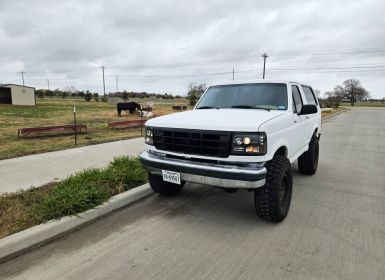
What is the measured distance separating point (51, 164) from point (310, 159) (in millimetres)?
5550

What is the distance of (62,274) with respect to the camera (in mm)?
2824

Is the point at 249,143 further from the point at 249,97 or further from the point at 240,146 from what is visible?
the point at 249,97

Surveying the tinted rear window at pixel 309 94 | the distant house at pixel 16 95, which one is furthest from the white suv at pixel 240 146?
the distant house at pixel 16 95

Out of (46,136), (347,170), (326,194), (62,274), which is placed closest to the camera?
(62,274)

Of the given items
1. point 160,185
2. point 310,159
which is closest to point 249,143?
point 160,185

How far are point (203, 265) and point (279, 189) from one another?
1.36 metres

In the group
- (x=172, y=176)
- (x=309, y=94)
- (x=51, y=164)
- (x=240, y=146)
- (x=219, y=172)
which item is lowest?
(x=51, y=164)

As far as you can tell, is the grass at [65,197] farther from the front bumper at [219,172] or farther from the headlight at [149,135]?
the front bumper at [219,172]

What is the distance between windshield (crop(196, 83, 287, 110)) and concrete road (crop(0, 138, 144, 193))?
3120mm

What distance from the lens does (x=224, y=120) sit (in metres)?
3.74

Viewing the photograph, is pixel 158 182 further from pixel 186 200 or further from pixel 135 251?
pixel 135 251

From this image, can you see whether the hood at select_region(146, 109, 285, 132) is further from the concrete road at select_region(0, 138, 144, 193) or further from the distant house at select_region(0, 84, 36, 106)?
the distant house at select_region(0, 84, 36, 106)

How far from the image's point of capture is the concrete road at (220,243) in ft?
9.37

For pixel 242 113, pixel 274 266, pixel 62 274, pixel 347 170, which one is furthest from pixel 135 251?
pixel 347 170
